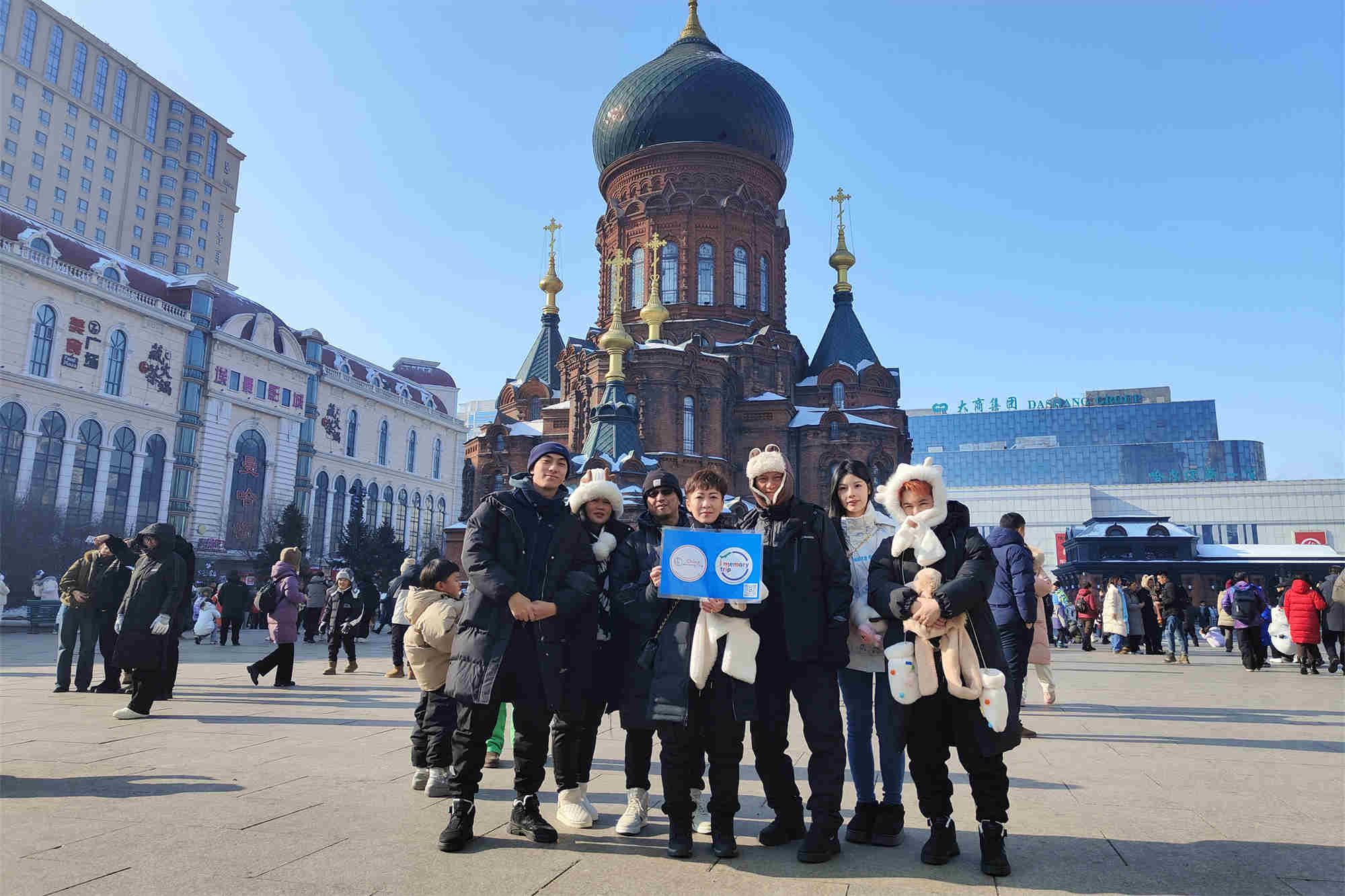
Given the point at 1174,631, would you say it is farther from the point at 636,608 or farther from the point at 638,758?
the point at 636,608

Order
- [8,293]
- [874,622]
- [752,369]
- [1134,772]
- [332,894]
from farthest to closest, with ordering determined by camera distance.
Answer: [8,293] < [752,369] < [1134,772] < [874,622] < [332,894]

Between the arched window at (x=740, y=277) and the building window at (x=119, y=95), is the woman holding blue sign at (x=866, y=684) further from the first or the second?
the building window at (x=119, y=95)

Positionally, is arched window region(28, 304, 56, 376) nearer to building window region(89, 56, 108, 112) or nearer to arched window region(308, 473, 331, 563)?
arched window region(308, 473, 331, 563)

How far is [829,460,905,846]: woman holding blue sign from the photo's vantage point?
4105mm

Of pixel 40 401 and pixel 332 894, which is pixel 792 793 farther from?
pixel 40 401

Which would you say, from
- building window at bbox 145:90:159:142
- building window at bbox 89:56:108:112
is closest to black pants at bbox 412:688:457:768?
building window at bbox 89:56:108:112

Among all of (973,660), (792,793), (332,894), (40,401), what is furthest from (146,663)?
(40,401)

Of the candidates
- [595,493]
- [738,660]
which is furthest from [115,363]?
[738,660]

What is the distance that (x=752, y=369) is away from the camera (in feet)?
111

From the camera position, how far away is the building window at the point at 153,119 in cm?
7775

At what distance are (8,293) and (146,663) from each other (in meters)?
40.3

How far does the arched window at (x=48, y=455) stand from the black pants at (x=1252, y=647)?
44232 mm

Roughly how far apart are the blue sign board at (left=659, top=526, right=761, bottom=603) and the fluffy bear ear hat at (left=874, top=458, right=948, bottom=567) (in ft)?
2.15

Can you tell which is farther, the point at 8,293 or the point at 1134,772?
the point at 8,293
